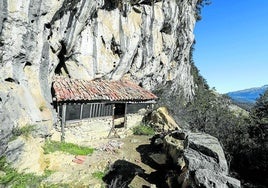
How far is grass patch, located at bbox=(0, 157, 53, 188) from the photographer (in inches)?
309

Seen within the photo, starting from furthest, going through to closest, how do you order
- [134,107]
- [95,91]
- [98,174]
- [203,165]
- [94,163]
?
[134,107], [95,91], [94,163], [98,174], [203,165]

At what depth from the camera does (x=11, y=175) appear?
8.23m

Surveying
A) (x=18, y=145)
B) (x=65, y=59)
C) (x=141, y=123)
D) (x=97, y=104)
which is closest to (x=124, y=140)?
(x=97, y=104)

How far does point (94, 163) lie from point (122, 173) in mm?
1566

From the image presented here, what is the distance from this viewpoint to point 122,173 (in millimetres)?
11188

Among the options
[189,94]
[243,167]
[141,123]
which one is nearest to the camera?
[243,167]

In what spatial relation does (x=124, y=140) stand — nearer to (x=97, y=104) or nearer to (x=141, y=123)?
(x=97, y=104)

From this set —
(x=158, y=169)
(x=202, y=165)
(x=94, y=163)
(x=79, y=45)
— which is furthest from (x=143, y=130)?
(x=202, y=165)

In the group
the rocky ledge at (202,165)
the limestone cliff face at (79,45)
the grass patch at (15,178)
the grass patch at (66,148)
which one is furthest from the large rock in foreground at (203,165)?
the limestone cliff face at (79,45)

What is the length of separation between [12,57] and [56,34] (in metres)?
4.28

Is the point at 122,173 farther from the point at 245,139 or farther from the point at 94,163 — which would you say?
the point at 245,139

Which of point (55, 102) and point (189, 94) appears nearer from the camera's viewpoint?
point (55, 102)

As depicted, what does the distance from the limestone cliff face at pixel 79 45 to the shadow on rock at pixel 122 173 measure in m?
4.16

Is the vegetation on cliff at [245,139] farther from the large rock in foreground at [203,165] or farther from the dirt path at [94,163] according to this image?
the dirt path at [94,163]
